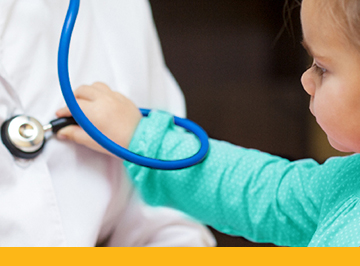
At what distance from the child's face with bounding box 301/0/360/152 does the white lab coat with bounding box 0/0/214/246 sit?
30cm

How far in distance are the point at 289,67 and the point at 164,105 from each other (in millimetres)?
715

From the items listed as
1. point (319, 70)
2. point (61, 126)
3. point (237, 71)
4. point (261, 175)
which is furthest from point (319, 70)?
point (237, 71)

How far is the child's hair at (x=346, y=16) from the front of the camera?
390mm

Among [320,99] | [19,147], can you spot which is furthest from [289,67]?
[19,147]

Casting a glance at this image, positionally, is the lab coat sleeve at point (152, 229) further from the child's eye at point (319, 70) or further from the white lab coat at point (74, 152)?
the child's eye at point (319, 70)

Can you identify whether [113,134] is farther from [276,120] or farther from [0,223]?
[276,120]

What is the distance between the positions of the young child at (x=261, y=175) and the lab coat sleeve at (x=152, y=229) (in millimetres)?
21

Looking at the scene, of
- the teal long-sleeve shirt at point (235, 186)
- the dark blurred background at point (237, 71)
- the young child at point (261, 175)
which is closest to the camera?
the young child at point (261, 175)

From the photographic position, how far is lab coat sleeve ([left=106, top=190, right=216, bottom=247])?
25.2 inches

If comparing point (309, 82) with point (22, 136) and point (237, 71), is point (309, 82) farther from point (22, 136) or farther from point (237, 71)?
point (237, 71)

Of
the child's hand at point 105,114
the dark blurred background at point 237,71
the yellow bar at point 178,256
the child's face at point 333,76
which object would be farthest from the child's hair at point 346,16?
the dark blurred background at point 237,71

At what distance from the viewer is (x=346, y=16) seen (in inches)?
15.7

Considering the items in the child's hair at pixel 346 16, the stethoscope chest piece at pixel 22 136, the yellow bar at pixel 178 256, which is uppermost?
the child's hair at pixel 346 16

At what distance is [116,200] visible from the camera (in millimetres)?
599
